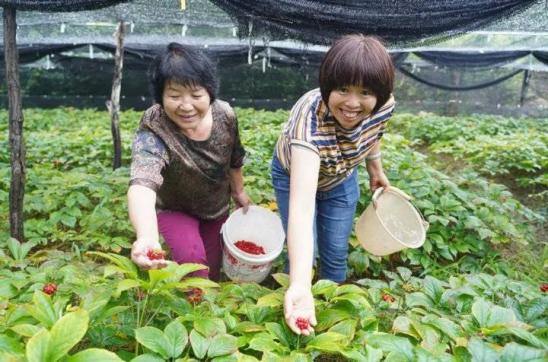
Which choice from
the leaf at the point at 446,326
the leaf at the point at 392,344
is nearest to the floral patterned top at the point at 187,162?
the leaf at the point at 392,344

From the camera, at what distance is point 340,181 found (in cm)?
200

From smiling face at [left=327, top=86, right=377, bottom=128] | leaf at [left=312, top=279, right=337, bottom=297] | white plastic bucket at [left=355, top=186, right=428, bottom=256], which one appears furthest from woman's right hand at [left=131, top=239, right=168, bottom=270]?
white plastic bucket at [left=355, top=186, right=428, bottom=256]

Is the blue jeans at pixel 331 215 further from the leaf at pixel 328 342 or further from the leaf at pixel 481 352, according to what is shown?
the leaf at pixel 481 352

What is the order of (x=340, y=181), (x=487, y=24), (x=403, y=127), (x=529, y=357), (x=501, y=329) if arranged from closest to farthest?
(x=529, y=357), (x=501, y=329), (x=340, y=181), (x=487, y=24), (x=403, y=127)

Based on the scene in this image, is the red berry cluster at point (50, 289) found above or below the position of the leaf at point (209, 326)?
below

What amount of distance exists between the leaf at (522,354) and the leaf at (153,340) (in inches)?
31.3

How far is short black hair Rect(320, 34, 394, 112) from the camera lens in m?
1.44

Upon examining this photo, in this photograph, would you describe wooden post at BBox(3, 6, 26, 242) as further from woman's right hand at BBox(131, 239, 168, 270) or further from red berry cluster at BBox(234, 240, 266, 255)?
woman's right hand at BBox(131, 239, 168, 270)

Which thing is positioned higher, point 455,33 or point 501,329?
point 455,33

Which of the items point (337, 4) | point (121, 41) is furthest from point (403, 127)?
point (337, 4)

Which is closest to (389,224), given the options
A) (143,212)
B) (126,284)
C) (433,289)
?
(433,289)

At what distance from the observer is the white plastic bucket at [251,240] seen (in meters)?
1.92

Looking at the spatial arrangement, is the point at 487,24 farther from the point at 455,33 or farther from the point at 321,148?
the point at 321,148

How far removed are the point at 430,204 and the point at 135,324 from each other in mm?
2232
